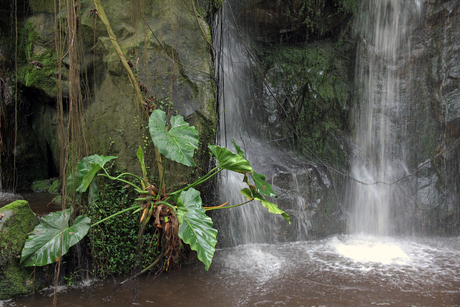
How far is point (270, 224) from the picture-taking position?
4.98 meters

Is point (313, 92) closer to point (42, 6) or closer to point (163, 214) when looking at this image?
point (163, 214)

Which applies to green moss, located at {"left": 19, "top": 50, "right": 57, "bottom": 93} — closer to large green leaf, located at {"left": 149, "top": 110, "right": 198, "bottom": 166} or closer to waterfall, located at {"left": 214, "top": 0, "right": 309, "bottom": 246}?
waterfall, located at {"left": 214, "top": 0, "right": 309, "bottom": 246}

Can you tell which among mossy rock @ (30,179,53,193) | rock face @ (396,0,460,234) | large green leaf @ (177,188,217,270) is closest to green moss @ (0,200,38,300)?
large green leaf @ (177,188,217,270)

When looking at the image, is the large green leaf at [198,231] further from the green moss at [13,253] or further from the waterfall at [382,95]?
the waterfall at [382,95]

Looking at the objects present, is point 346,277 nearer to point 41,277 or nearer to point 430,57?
point 41,277

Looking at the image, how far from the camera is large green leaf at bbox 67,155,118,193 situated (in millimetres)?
3121

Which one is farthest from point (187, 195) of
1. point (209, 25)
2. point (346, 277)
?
point (209, 25)

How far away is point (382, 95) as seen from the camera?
6.25m

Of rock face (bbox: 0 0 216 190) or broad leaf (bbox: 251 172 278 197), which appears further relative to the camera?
rock face (bbox: 0 0 216 190)

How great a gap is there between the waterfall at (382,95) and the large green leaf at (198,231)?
3.80 meters

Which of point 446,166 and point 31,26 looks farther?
point 446,166

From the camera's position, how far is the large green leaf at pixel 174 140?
293cm

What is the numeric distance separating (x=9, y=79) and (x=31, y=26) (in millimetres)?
1129

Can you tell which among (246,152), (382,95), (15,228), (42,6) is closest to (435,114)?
(382,95)
